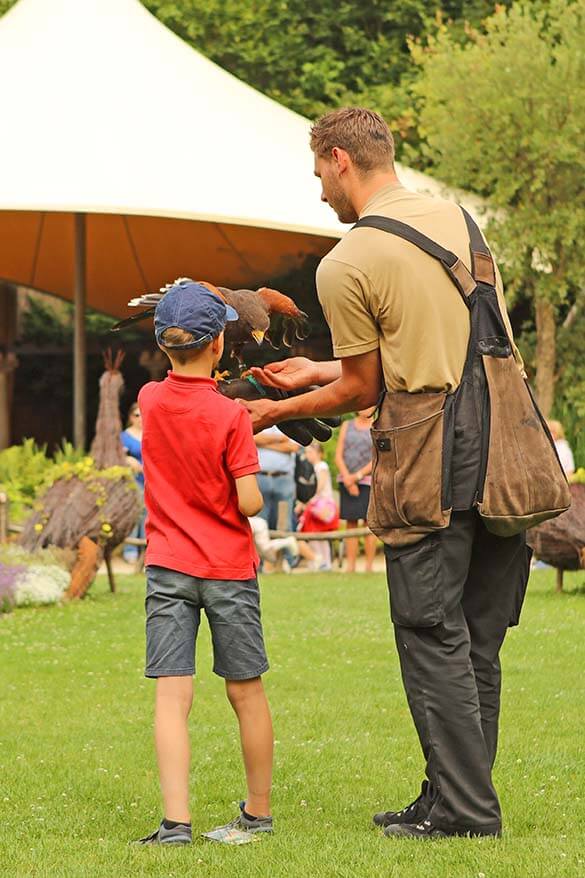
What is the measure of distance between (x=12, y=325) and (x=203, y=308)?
1011 inches

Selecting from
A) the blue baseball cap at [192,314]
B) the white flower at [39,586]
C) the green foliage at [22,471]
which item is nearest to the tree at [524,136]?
the green foliage at [22,471]

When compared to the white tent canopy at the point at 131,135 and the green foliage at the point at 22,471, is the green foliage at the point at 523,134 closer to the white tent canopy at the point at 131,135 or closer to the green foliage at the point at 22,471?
the white tent canopy at the point at 131,135

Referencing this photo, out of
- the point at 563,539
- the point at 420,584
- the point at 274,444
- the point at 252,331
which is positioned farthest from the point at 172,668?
the point at 274,444

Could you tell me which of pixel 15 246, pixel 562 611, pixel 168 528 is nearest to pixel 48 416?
pixel 15 246

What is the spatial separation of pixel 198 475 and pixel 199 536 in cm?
19

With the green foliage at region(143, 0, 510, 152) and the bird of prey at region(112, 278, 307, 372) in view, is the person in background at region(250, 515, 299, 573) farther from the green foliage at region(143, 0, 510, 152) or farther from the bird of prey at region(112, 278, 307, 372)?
the green foliage at region(143, 0, 510, 152)

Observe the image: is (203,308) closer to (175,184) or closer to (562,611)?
(562,611)

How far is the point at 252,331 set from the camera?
5.18 metres

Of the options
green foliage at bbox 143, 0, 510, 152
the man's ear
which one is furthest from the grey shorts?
green foliage at bbox 143, 0, 510, 152

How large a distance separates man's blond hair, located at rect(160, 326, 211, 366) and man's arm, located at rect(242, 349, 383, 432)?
0.82 ft

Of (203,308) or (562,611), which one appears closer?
(203,308)

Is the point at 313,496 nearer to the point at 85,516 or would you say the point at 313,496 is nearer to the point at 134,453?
the point at 134,453

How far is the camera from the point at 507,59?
21.3 metres

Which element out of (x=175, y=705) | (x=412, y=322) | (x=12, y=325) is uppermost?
(x=12, y=325)
